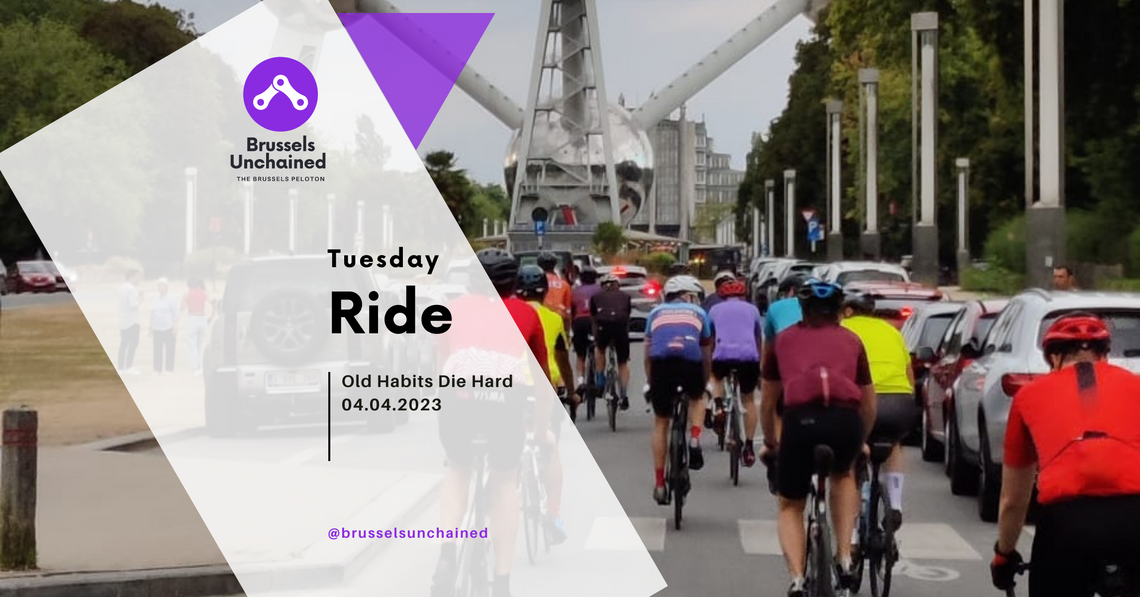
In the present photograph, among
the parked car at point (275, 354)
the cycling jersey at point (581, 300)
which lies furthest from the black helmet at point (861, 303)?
the cycling jersey at point (581, 300)

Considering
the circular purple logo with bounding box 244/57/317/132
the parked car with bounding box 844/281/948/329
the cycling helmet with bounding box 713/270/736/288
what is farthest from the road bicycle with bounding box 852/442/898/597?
the circular purple logo with bounding box 244/57/317/132

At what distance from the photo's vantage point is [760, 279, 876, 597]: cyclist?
8945mm

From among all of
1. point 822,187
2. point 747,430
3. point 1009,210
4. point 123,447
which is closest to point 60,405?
point 123,447

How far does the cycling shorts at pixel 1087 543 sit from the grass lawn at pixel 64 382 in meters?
6.76

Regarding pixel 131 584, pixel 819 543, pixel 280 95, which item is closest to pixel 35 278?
pixel 280 95

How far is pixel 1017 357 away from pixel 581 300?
435 inches

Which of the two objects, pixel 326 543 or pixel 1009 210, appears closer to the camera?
pixel 326 543

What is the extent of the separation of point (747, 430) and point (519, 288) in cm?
642

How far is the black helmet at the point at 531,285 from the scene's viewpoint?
10.8 metres

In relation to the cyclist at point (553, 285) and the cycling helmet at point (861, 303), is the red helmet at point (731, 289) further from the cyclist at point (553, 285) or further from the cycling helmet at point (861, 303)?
the cycling helmet at point (861, 303)

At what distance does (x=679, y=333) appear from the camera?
47.1 ft

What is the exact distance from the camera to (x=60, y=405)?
997 inches

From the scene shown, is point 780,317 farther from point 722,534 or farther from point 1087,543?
point 1087,543

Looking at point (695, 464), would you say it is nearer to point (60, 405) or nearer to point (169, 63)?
point (60, 405)
